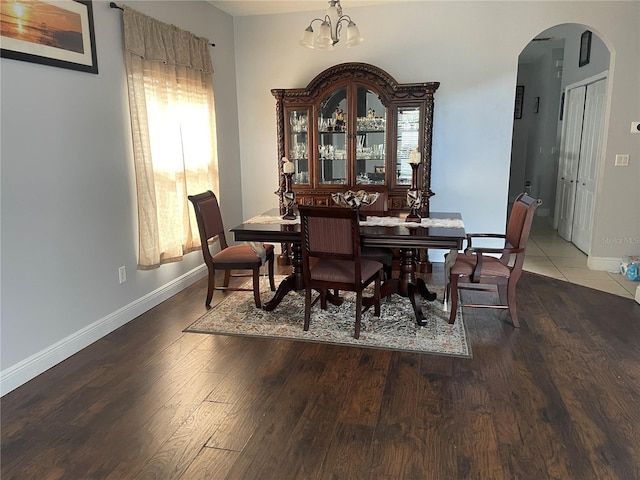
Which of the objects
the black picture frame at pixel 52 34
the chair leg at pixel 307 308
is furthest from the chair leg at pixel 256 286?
the black picture frame at pixel 52 34

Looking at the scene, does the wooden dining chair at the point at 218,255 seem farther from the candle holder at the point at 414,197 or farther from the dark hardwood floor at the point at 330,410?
the candle holder at the point at 414,197

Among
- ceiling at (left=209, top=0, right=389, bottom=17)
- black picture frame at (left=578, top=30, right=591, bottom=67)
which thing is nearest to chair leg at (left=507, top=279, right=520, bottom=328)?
ceiling at (left=209, top=0, right=389, bottom=17)

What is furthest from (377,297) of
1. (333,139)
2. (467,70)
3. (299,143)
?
(467,70)

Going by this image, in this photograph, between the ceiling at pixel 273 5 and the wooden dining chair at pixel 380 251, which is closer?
the wooden dining chair at pixel 380 251

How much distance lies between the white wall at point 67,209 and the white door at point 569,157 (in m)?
4.95

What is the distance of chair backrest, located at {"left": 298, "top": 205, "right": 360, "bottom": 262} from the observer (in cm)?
283

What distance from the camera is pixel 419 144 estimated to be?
454 cm

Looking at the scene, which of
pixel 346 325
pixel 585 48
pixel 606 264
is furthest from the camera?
pixel 585 48

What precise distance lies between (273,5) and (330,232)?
2.93 m

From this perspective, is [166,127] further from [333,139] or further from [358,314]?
[358,314]

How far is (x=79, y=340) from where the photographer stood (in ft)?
9.72

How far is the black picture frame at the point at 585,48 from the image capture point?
209 inches

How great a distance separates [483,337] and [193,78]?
10.5 ft

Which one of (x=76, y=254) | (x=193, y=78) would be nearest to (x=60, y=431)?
(x=76, y=254)
